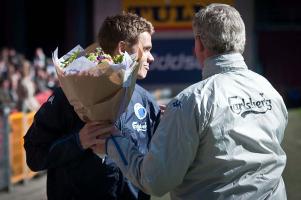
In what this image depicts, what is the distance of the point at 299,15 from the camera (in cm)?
2589

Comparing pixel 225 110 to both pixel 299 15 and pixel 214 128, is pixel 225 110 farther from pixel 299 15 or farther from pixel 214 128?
pixel 299 15

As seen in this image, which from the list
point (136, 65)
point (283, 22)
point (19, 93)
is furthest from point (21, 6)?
point (136, 65)

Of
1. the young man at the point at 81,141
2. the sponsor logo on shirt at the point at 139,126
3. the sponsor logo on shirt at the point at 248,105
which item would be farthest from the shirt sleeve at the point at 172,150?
the sponsor logo on shirt at the point at 139,126

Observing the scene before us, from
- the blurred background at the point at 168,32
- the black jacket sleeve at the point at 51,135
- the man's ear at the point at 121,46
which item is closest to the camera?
the black jacket sleeve at the point at 51,135

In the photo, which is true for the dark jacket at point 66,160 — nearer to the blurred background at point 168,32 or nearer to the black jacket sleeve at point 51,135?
the black jacket sleeve at point 51,135

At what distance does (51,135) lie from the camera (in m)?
3.44

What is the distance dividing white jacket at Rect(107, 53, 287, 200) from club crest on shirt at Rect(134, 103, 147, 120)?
1.69ft

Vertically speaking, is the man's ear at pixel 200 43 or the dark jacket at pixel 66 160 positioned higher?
the man's ear at pixel 200 43

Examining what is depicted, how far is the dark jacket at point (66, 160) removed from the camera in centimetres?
341

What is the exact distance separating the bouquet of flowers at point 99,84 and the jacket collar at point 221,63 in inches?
12.5

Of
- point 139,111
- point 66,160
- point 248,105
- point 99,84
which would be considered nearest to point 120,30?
point 139,111

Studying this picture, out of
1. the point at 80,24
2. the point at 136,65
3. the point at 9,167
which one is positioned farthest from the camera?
the point at 80,24

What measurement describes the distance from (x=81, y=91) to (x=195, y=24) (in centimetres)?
55

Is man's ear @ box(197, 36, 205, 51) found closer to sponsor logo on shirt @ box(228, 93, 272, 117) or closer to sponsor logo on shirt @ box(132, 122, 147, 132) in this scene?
sponsor logo on shirt @ box(228, 93, 272, 117)
